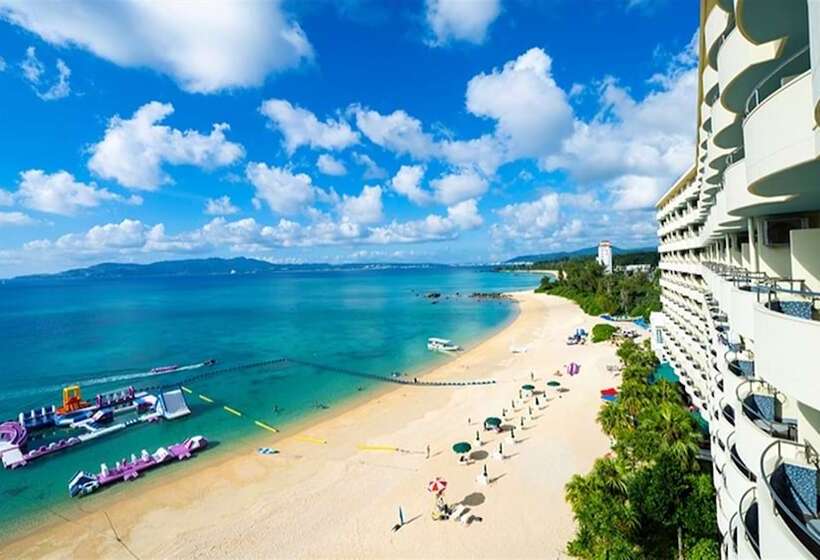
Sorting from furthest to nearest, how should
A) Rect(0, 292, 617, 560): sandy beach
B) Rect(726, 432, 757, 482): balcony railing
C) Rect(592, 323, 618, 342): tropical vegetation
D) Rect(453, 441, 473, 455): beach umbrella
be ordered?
Rect(592, 323, 618, 342): tropical vegetation, Rect(453, 441, 473, 455): beach umbrella, Rect(0, 292, 617, 560): sandy beach, Rect(726, 432, 757, 482): balcony railing

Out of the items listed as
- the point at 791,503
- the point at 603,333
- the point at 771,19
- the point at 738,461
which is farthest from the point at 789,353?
the point at 603,333

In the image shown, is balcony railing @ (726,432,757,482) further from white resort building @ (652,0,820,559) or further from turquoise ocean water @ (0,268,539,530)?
turquoise ocean water @ (0,268,539,530)

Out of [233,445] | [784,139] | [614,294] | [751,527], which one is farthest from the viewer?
[614,294]

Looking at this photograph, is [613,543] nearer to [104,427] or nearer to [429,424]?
[429,424]

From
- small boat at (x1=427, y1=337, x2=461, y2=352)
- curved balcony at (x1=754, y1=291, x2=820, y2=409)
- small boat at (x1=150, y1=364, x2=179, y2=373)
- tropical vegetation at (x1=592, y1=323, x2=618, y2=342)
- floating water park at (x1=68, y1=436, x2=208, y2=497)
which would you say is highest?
curved balcony at (x1=754, y1=291, x2=820, y2=409)

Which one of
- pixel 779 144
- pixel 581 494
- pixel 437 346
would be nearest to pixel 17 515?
pixel 581 494

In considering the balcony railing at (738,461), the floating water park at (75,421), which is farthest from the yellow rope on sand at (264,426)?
the balcony railing at (738,461)

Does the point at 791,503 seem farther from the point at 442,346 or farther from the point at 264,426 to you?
the point at 442,346

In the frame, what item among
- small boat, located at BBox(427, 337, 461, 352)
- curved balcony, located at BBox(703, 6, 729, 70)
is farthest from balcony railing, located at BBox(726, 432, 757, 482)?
small boat, located at BBox(427, 337, 461, 352)
